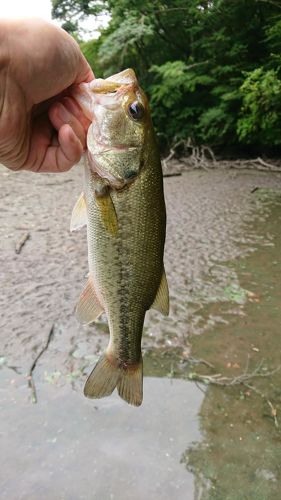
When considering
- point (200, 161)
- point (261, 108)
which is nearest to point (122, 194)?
point (261, 108)

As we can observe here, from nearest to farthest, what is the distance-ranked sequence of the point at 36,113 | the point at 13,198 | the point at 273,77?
the point at 36,113 → the point at 13,198 → the point at 273,77

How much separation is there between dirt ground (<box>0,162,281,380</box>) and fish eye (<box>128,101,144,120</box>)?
2.31 metres

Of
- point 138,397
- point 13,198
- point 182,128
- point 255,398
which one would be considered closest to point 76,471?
point 138,397

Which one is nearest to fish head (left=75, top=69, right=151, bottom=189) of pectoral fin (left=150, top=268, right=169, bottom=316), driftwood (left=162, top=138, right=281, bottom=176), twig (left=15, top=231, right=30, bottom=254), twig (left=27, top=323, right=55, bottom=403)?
pectoral fin (left=150, top=268, right=169, bottom=316)

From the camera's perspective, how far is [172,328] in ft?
13.7

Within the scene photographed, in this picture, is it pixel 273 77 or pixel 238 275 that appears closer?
pixel 238 275

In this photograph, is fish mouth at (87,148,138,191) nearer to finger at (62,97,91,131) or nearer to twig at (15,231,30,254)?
finger at (62,97,91,131)

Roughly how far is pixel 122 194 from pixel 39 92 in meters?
0.57

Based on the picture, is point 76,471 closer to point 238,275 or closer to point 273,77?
point 238,275

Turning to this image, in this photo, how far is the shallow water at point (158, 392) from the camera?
110 inches

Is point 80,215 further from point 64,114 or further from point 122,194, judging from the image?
point 64,114

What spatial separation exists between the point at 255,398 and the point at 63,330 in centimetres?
169

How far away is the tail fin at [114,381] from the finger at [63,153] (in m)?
0.92

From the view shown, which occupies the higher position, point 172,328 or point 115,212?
point 115,212
